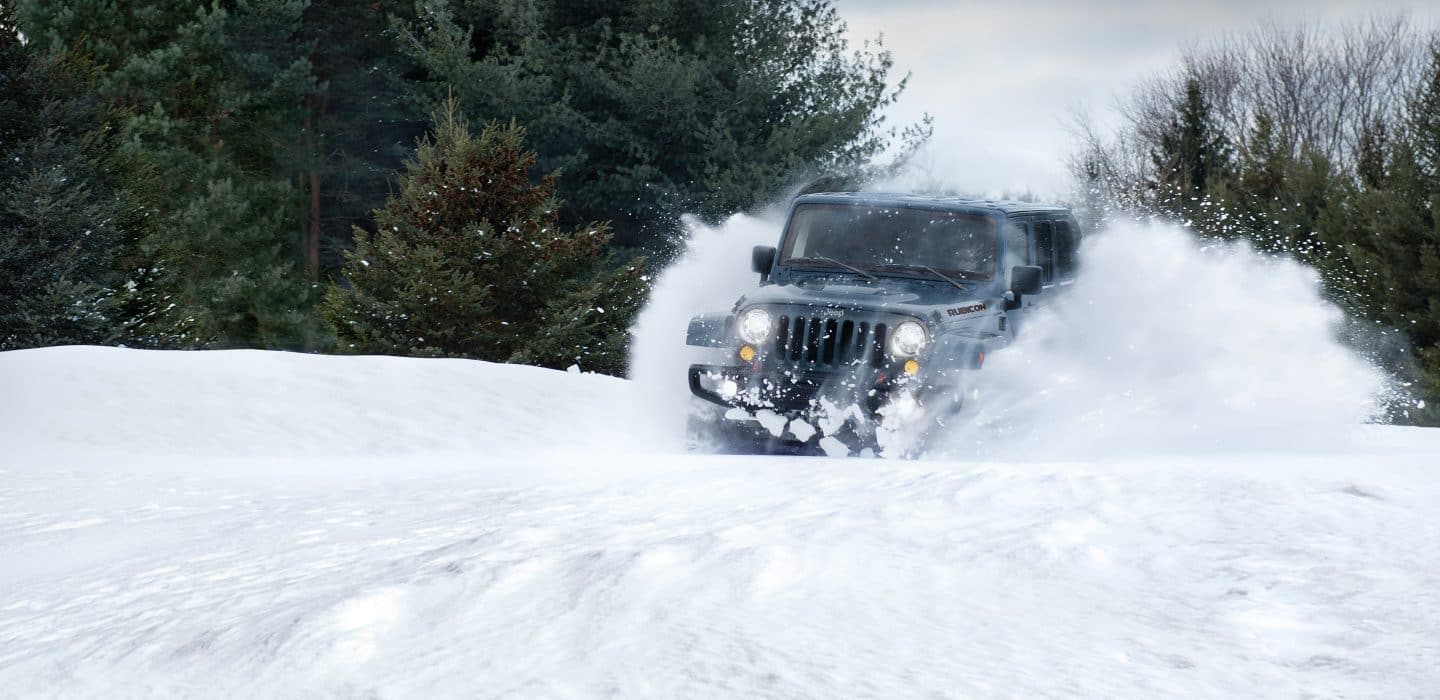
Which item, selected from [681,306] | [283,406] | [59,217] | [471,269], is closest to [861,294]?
[681,306]

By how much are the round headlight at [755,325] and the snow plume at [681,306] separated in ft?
5.22

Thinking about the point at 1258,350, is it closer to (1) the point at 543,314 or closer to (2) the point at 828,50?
(1) the point at 543,314

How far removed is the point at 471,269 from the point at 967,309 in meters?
11.5

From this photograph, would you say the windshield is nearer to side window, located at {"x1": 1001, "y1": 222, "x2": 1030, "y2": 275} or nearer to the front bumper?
side window, located at {"x1": 1001, "y1": 222, "x2": 1030, "y2": 275}

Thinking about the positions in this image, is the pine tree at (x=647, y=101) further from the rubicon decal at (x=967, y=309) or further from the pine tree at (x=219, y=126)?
the rubicon decal at (x=967, y=309)

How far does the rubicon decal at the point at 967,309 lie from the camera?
28.4 ft

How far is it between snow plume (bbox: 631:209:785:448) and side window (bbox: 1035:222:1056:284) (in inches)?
104

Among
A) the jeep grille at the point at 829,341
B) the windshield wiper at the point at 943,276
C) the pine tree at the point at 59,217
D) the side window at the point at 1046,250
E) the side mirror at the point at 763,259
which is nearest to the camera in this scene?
the jeep grille at the point at 829,341

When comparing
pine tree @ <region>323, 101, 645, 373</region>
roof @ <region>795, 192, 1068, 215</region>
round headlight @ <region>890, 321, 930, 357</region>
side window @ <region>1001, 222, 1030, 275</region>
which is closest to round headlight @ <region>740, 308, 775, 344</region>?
round headlight @ <region>890, 321, 930, 357</region>

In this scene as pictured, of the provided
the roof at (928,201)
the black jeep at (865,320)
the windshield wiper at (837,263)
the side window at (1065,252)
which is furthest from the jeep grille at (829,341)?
the side window at (1065,252)

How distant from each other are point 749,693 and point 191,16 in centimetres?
3252

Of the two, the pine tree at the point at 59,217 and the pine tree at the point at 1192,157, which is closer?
the pine tree at the point at 59,217

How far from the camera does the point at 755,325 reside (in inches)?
346

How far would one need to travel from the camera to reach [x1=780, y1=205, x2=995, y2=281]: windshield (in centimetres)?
941
